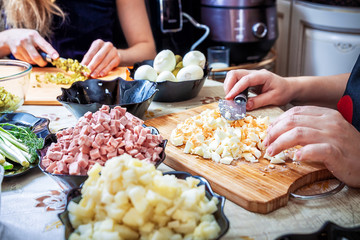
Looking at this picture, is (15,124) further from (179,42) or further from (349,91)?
(179,42)

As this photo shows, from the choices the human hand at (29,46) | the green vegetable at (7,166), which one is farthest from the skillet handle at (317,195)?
the human hand at (29,46)

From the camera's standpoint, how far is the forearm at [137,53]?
2193 millimetres

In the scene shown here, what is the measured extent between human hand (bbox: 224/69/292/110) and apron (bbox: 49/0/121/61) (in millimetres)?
1179

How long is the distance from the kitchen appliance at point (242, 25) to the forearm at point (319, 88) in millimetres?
1119

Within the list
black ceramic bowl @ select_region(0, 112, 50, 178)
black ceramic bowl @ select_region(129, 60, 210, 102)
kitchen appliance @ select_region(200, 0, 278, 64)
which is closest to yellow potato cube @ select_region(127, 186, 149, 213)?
black ceramic bowl @ select_region(0, 112, 50, 178)

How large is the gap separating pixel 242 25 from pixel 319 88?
1.14 m

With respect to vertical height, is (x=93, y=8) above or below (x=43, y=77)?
above

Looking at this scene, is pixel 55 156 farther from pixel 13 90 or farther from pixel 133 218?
pixel 13 90

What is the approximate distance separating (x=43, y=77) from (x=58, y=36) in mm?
525

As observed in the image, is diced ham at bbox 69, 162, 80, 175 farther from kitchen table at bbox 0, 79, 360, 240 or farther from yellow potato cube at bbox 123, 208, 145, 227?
yellow potato cube at bbox 123, 208, 145, 227

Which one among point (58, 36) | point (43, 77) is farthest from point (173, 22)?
point (43, 77)

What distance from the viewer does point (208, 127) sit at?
1183mm

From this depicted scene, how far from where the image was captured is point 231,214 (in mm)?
881

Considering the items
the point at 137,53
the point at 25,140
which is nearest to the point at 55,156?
the point at 25,140
